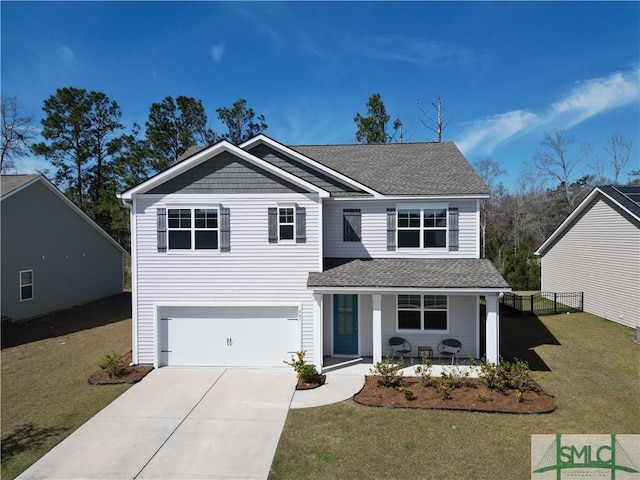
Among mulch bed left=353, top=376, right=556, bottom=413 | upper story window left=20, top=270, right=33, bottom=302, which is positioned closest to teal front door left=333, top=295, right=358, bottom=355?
mulch bed left=353, top=376, right=556, bottom=413

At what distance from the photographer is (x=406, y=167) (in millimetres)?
15000

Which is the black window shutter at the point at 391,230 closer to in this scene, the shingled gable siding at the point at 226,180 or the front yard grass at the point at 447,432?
the shingled gable siding at the point at 226,180

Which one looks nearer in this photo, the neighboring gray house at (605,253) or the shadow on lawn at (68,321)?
the shadow on lawn at (68,321)

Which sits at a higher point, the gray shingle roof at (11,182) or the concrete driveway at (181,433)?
the gray shingle roof at (11,182)

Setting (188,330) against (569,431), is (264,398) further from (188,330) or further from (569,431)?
(569,431)

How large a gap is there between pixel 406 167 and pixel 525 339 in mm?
8241

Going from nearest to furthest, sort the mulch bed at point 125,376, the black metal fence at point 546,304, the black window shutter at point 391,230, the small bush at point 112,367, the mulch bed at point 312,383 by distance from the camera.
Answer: the mulch bed at point 312,383
the mulch bed at point 125,376
the small bush at point 112,367
the black window shutter at point 391,230
the black metal fence at point 546,304

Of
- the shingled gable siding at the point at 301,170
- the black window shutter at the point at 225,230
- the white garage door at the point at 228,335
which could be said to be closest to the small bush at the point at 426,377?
the white garage door at the point at 228,335

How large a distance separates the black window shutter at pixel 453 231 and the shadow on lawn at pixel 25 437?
463 inches

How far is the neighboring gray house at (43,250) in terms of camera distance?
1703 centimetres

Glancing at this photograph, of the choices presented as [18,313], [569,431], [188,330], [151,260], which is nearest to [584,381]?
[569,431]

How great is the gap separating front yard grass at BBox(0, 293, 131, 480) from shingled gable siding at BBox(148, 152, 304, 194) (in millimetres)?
6082

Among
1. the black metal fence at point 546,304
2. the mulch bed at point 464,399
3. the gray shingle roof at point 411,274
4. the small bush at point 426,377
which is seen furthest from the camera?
the black metal fence at point 546,304

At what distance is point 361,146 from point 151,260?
10510 mm
